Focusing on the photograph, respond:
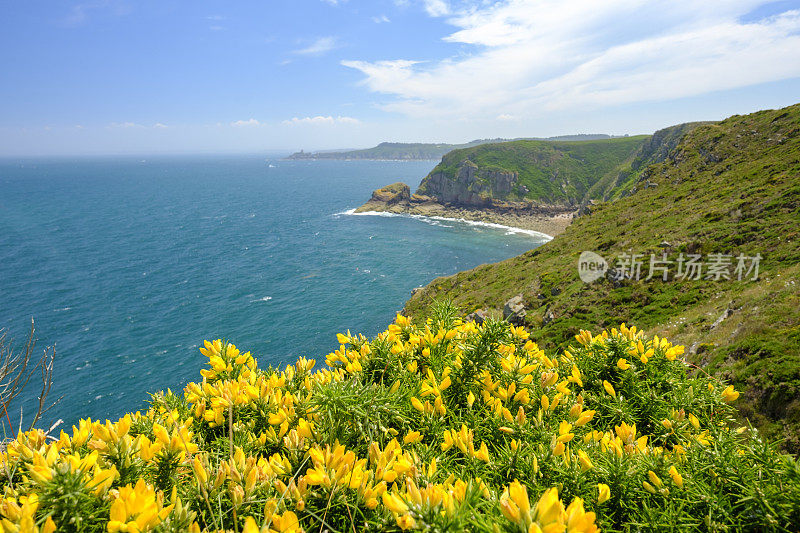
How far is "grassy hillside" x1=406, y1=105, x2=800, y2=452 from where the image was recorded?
9.93 meters

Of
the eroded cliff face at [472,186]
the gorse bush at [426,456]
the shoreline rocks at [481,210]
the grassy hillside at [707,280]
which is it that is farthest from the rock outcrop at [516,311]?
the eroded cliff face at [472,186]

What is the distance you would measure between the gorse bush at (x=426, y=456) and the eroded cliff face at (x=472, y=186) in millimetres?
109505

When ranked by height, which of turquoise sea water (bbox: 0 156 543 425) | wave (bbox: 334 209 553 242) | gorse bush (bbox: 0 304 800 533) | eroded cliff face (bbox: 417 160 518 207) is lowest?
turquoise sea water (bbox: 0 156 543 425)

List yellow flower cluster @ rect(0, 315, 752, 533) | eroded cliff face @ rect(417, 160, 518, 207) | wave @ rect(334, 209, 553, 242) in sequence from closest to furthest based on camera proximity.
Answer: yellow flower cluster @ rect(0, 315, 752, 533) < wave @ rect(334, 209, 553, 242) < eroded cliff face @ rect(417, 160, 518, 207)

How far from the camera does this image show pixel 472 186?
372 feet

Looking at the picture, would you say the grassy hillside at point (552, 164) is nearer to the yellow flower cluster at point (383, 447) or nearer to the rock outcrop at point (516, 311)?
the rock outcrop at point (516, 311)

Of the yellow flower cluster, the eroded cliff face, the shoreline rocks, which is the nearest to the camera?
the yellow flower cluster

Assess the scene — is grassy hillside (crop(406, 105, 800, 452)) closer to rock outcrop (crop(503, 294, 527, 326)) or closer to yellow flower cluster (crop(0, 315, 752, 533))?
rock outcrop (crop(503, 294, 527, 326))

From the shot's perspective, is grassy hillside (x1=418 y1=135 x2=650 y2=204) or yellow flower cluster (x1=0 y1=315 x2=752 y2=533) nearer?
yellow flower cluster (x1=0 y1=315 x2=752 y2=533)

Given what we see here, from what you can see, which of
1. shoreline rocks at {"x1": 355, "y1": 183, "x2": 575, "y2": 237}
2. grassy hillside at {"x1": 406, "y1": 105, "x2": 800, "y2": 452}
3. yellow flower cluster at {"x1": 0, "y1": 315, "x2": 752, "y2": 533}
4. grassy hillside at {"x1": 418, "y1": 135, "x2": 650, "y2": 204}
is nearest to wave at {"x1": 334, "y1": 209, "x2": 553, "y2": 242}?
shoreline rocks at {"x1": 355, "y1": 183, "x2": 575, "y2": 237}

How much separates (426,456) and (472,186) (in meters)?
116

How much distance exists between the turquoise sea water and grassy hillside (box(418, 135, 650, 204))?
3705cm

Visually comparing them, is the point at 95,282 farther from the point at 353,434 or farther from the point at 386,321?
the point at 353,434

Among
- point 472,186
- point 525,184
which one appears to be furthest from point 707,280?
point 525,184
